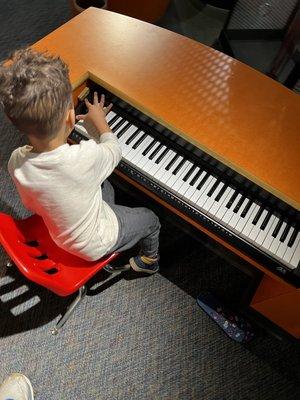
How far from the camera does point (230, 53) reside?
243 cm

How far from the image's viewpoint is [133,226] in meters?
1.76

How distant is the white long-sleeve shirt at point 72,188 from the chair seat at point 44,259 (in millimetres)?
95

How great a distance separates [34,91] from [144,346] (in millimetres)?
1432

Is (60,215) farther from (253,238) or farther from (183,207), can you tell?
(253,238)

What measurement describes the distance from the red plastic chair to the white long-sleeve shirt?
3.7 inches

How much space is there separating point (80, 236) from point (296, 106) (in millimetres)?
1050

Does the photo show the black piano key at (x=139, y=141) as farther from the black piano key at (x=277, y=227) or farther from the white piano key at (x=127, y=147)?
the black piano key at (x=277, y=227)

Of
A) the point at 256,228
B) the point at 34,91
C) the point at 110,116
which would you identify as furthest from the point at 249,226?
the point at 34,91

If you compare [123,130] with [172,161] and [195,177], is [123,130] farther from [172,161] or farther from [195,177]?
[195,177]

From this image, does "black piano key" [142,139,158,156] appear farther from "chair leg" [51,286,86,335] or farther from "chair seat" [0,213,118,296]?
"chair leg" [51,286,86,335]

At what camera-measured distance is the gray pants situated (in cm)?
171

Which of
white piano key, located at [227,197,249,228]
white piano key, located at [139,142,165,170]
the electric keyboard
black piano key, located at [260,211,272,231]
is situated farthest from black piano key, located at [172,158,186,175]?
black piano key, located at [260,211,272,231]

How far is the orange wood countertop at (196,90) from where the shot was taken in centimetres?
162

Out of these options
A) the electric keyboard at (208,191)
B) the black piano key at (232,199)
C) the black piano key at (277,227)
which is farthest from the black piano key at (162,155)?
the black piano key at (277,227)
